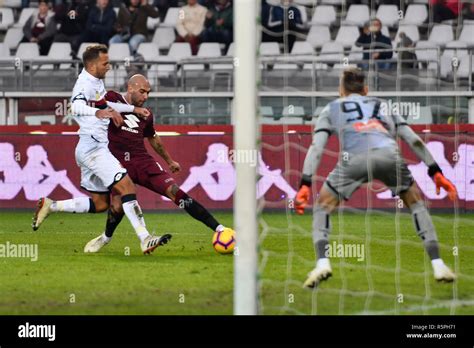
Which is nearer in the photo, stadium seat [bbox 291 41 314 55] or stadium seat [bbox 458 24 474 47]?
stadium seat [bbox 458 24 474 47]

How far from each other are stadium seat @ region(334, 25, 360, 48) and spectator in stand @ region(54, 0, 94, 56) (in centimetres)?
410

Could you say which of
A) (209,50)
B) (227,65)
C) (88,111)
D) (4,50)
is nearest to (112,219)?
(88,111)

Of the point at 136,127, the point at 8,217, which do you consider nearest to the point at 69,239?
the point at 136,127

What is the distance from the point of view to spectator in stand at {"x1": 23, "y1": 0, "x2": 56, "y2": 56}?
19328 millimetres

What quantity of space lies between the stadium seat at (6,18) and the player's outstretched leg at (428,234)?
13.1 metres

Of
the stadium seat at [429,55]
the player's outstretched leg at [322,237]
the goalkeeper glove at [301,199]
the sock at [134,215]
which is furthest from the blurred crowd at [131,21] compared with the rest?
the goalkeeper glove at [301,199]

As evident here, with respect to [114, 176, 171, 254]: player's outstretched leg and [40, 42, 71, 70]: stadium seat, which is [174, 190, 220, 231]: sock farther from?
[40, 42, 71, 70]: stadium seat

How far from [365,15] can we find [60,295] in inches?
478

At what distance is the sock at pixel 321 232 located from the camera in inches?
333

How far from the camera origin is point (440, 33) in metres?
18.6

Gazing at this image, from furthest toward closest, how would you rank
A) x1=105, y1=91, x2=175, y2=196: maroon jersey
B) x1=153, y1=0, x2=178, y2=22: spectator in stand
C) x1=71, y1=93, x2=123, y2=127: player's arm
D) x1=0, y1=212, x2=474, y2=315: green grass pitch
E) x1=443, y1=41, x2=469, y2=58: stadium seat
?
1. x1=153, y1=0, x2=178, y2=22: spectator in stand
2. x1=443, y1=41, x2=469, y2=58: stadium seat
3. x1=105, y1=91, x2=175, y2=196: maroon jersey
4. x1=71, y1=93, x2=123, y2=127: player's arm
5. x1=0, y1=212, x2=474, y2=315: green grass pitch

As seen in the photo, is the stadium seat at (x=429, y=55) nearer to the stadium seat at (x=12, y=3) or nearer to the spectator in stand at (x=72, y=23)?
the spectator in stand at (x=72, y=23)

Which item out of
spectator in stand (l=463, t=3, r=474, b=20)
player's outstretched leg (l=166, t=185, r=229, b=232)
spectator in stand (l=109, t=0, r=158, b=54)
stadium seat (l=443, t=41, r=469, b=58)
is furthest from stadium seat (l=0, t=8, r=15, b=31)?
player's outstretched leg (l=166, t=185, r=229, b=232)

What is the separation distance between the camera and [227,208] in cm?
1609
